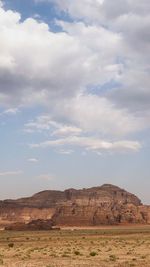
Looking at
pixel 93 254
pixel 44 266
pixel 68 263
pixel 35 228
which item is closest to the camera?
pixel 44 266

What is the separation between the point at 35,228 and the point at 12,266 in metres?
142

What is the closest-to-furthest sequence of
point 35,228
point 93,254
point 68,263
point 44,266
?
point 44,266
point 68,263
point 93,254
point 35,228

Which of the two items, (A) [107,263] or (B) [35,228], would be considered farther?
(B) [35,228]

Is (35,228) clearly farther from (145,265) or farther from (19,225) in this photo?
(145,265)

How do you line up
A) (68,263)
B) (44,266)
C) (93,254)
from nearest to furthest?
(44,266) < (68,263) < (93,254)

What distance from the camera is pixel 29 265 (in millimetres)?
35438

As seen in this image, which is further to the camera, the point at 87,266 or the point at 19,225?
the point at 19,225

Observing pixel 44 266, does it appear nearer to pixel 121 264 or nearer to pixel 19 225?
pixel 121 264

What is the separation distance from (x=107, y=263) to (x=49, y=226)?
14491 centimetres

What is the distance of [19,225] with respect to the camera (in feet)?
597

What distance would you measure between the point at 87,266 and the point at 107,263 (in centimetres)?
290

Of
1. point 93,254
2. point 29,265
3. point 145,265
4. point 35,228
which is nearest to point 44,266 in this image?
point 29,265

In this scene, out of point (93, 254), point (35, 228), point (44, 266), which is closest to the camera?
point (44, 266)

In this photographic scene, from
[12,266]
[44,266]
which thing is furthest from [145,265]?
[12,266]
